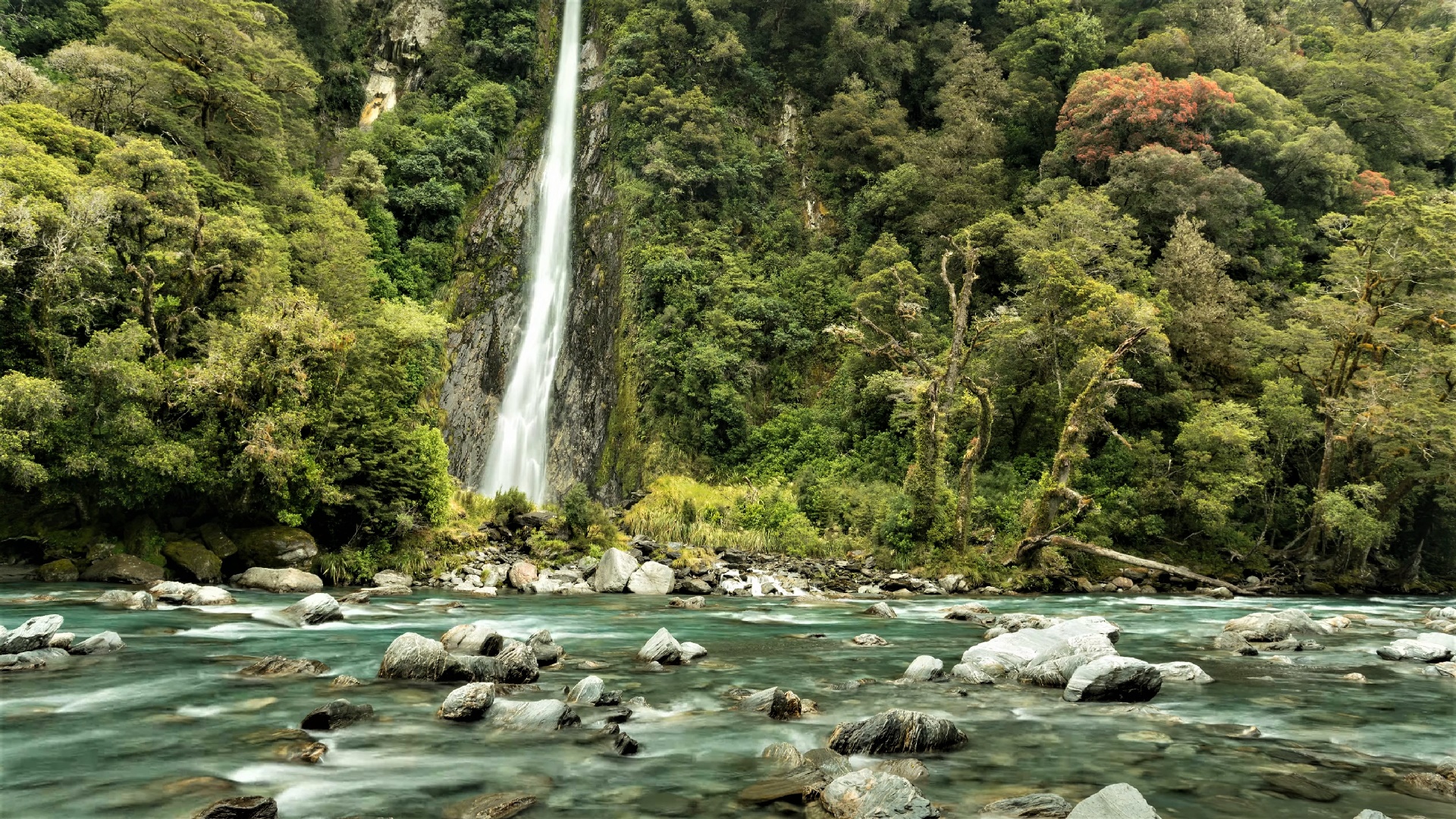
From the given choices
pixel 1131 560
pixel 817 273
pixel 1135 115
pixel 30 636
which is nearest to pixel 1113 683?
pixel 30 636

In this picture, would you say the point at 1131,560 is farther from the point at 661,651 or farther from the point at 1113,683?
the point at 661,651

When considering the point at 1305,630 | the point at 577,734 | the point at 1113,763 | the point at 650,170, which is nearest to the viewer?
the point at 1113,763

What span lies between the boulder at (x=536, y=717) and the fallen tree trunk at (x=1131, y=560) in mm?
16555

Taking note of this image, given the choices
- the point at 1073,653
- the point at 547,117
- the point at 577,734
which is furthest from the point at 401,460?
the point at 547,117

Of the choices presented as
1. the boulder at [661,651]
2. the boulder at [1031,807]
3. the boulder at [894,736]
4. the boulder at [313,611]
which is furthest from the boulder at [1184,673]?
the boulder at [313,611]

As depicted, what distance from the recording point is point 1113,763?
6.11m

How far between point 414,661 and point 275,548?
11505mm

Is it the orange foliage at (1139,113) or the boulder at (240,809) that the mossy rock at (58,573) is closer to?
the boulder at (240,809)

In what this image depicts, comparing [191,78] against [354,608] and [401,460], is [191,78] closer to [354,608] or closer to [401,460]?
[401,460]

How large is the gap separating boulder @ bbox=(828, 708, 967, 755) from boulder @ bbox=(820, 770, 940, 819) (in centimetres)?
121

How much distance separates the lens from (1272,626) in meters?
12.6

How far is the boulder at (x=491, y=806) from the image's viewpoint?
486cm

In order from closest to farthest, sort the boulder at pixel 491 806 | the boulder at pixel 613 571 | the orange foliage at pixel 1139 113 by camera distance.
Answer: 1. the boulder at pixel 491 806
2. the boulder at pixel 613 571
3. the orange foliage at pixel 1139 113

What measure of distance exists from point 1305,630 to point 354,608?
55.7 ft
